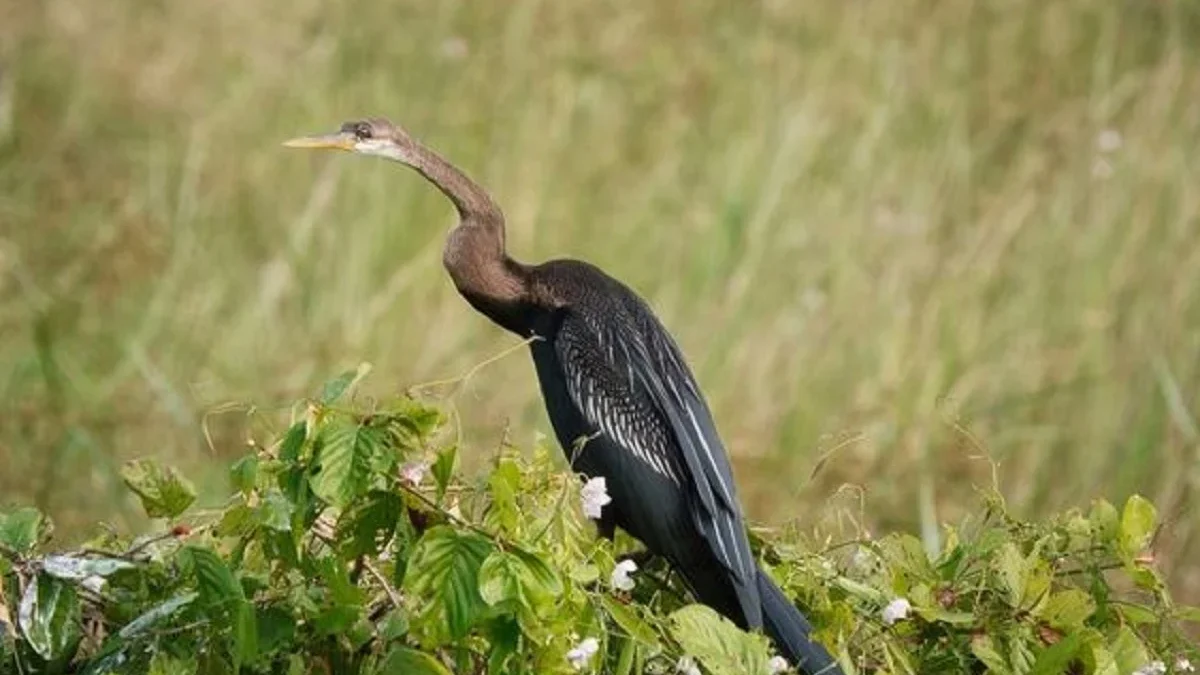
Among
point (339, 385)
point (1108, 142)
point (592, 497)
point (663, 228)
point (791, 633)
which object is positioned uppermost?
point (339, 385)

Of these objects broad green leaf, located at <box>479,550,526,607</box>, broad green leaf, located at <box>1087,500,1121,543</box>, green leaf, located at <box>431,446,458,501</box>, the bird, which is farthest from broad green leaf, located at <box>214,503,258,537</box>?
broad green leaf, located at <box>1087,500,1121,543</box>

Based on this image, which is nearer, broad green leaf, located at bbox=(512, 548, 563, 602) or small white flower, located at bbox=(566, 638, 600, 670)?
broad green leaf, located at bbox=(512, 548, 563, 602)

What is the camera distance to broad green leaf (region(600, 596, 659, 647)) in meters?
2.64

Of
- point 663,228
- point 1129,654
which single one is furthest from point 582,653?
point 663,228

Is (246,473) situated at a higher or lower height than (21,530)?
higher

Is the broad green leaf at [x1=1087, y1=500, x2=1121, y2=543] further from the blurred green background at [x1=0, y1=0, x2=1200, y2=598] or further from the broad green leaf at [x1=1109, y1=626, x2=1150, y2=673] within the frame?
the blurred green background at [x1=0, y1=0, x2=1200, y2=598]

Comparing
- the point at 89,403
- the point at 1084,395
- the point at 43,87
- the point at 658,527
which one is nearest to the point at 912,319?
the point at 1084,395

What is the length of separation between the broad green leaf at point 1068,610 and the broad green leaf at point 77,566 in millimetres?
982

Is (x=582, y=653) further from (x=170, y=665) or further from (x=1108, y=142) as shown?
(x=1108, y=142)

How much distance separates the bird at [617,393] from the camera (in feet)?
10.6

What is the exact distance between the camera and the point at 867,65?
23.4 feet

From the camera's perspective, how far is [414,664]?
252 centimetres

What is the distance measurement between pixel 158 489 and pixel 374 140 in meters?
1.11

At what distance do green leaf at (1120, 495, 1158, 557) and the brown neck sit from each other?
1138mm
